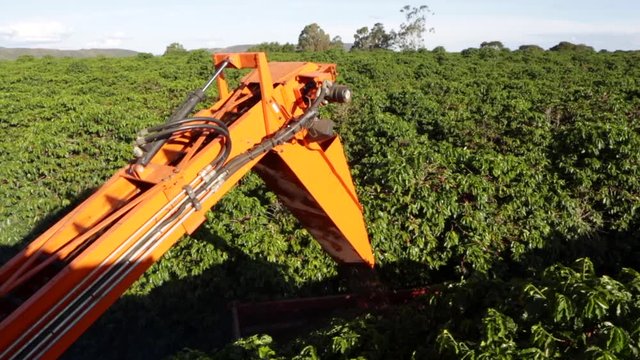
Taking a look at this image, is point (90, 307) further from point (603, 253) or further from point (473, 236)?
point (603, 253)

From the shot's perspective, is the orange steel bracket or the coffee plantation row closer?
the coffee plantation row

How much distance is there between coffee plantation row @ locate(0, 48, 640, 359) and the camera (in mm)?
3500

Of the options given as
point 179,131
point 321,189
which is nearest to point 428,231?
point 321,189

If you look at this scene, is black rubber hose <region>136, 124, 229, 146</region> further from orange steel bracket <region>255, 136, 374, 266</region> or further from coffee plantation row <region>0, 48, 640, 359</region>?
coffee plantation row <region>0, 48, 640, 359</region>

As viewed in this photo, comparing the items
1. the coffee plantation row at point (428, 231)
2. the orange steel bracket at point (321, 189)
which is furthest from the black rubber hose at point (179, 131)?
the coffee plantation row at point (428, 231)

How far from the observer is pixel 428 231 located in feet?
24.0

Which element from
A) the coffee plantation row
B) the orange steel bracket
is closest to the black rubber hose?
the orange steel bracket

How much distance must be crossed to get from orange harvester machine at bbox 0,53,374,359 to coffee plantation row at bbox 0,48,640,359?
1248 millimetres

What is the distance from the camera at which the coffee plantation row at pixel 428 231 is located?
350 cm

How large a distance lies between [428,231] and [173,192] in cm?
475

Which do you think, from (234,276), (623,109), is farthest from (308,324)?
(623,109)

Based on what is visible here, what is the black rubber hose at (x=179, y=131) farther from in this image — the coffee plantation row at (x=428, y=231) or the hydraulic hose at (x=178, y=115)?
the coffee plantation row at (x=428, y=231)

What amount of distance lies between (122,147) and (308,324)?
22.5 feet

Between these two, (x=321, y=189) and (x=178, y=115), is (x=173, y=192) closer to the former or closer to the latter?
(x=178, y=115)
